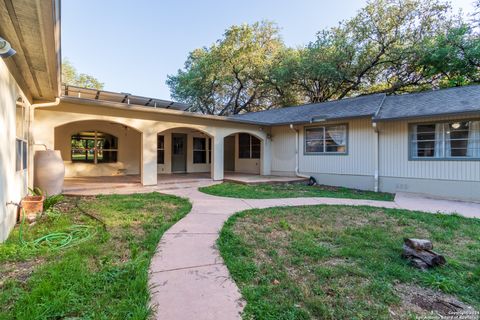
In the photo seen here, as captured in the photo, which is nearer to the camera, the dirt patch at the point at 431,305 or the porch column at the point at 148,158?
the dirt patch at the point at 431,305

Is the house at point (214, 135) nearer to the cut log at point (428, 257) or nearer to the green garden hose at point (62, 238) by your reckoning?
the green garden hose at point (62, 238)

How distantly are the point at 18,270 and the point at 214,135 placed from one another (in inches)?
296

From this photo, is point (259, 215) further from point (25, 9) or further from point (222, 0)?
point (222, 0)

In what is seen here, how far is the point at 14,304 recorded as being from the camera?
2006mm

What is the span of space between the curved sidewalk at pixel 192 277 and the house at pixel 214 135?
227cm

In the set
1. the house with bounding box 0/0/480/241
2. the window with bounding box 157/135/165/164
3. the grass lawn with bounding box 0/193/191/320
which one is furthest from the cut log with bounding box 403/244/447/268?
the window with bounding box 157/135/165/164

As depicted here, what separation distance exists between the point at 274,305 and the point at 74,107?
23.6 ft

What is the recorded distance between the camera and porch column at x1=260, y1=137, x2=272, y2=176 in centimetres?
1174

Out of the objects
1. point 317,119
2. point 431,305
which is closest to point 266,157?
point 317,119

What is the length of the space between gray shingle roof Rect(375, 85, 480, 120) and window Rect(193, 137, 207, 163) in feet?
27.4

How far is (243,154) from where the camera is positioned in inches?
526

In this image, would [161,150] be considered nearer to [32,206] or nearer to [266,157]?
[266,157]

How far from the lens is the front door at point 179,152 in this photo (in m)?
12.6

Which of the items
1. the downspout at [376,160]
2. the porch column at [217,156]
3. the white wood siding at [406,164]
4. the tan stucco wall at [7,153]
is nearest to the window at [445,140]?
the white wood siding at [406,164]
